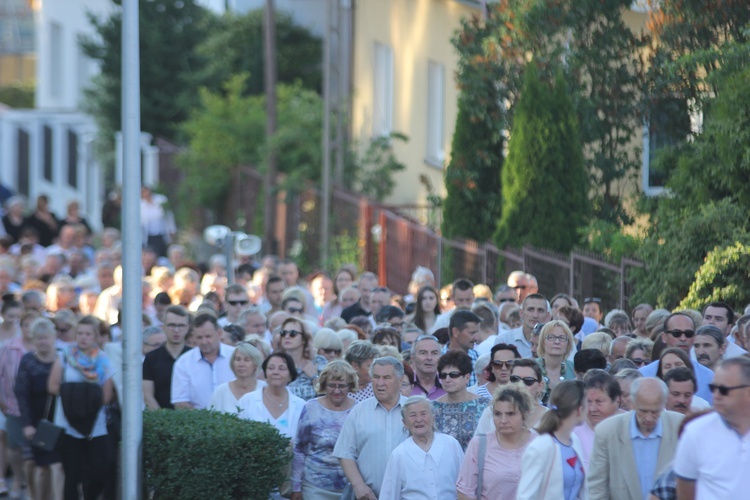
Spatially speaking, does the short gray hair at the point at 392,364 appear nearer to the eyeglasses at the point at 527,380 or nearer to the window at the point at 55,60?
the eyeglasses at the point at 527,380

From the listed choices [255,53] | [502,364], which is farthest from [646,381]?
[255,53]

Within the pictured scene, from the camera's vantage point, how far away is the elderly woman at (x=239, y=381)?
36.2 ft

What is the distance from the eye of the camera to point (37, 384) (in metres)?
12.1

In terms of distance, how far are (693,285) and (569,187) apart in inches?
178

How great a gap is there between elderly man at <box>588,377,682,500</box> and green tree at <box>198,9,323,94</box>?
28928mm

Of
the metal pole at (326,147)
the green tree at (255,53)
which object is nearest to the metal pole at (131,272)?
the metal pole at (326,147)

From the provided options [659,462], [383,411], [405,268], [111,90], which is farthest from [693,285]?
[111,90]

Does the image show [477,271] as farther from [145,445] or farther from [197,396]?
[145,445]

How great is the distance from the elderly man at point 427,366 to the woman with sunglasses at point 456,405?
2.59 ft

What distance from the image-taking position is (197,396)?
1198cm

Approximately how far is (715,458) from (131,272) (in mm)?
4739

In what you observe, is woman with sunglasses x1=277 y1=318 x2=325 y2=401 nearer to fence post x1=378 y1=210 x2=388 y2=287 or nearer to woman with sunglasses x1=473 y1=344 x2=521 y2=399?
woman with sunglasses x1=473 y1=344 x2=521 y2=399

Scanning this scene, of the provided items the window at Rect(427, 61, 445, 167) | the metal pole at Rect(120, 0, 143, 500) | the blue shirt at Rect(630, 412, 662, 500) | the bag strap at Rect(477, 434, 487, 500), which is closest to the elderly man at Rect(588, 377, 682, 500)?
the blue shirt at Rect(630, 412, 662, 500)

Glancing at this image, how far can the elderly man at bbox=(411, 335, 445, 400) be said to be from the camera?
10703 mm
